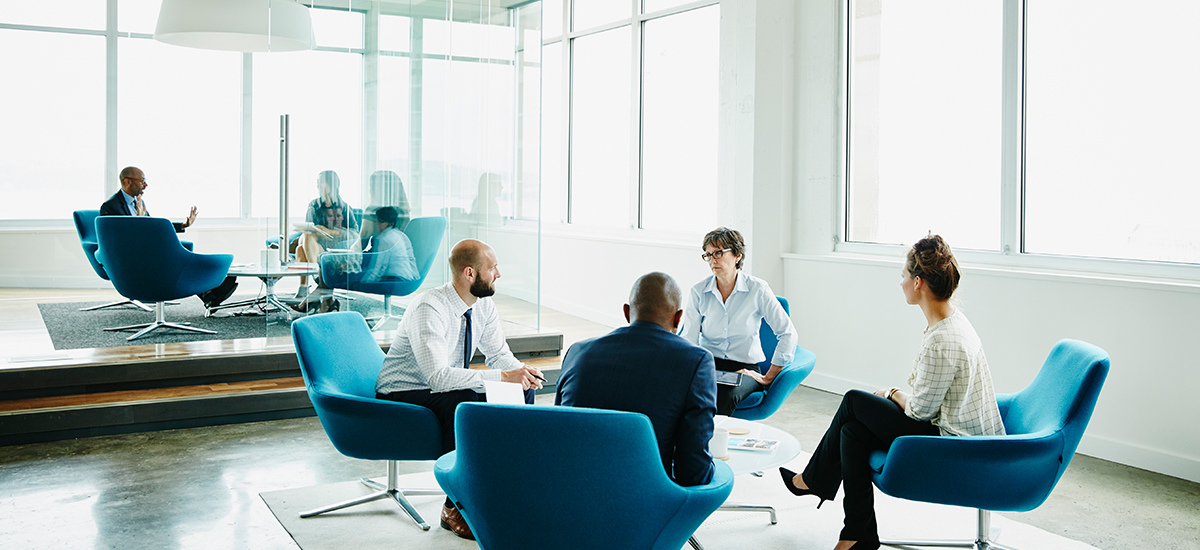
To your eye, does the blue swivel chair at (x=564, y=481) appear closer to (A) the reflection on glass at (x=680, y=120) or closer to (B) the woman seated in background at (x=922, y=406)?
(B) the woman seated in background at (x=922, y=406)

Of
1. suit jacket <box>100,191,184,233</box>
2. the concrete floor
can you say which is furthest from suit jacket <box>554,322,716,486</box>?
suit jacket <box>100,191,184,233</box>

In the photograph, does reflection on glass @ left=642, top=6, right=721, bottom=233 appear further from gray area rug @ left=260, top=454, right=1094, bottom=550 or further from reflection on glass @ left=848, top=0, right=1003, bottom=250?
gray area rug @ left=260, top=454, right=1094, bottom=550

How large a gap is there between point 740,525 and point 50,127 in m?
7.87

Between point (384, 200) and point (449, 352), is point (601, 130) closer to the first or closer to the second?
point (384, 200)

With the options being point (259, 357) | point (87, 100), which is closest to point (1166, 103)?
point (259, 357)

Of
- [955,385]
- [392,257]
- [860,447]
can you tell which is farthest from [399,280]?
[955,385]

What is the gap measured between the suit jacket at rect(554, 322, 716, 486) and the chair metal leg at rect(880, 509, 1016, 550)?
45.4 inches

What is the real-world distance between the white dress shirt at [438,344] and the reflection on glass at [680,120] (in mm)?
4381

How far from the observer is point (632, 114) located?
8609mm

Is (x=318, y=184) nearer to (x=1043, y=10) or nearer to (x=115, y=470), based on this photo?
(x=115, y=470)

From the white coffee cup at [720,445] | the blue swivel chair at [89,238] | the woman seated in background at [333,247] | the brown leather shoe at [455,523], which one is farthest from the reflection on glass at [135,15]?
the white coffee cup at [720,445]

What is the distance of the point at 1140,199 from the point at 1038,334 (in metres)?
0.82

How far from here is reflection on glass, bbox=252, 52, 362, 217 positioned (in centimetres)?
568

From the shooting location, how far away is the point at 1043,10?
187 inches
